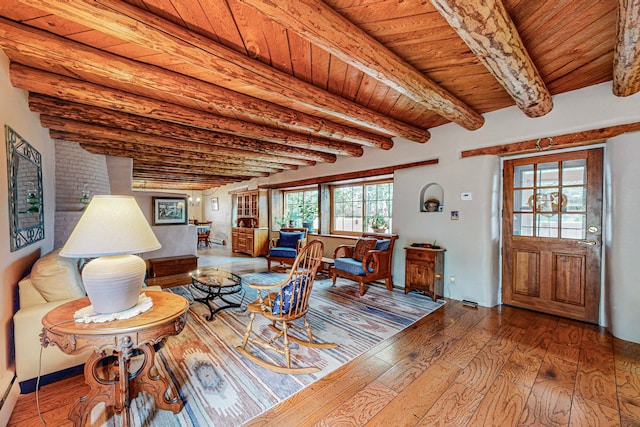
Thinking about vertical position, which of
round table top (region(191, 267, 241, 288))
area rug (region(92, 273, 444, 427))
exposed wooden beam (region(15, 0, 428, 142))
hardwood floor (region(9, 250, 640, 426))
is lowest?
hardwood floor (region(9, 250, 640, 426))

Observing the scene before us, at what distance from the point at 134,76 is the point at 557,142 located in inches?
171

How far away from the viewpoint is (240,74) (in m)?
2.10

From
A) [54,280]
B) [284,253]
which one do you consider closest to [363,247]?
[284,253]

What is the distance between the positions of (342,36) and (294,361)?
2.48 metres

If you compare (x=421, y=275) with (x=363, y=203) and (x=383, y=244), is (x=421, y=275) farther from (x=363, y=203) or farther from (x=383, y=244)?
(x=363, y=203)

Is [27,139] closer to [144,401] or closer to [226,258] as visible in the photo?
[144,401]

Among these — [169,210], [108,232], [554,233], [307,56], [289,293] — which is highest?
[307,56]

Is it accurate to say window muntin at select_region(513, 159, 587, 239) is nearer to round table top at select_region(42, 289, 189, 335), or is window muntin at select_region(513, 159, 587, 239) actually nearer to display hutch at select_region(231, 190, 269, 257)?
round table top at select_region(42, 289, 189, 335)

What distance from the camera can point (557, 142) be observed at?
3.01m

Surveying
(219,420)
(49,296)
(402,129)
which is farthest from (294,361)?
(402,129)

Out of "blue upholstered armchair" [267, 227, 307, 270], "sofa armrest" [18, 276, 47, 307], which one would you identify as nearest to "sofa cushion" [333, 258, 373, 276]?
"blue upholstered armchair" [267, 227, 307, 270]

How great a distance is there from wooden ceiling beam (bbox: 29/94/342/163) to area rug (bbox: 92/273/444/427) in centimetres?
233

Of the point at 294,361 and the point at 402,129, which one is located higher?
the point at 402,129

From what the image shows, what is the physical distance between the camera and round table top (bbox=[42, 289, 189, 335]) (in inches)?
52.9
